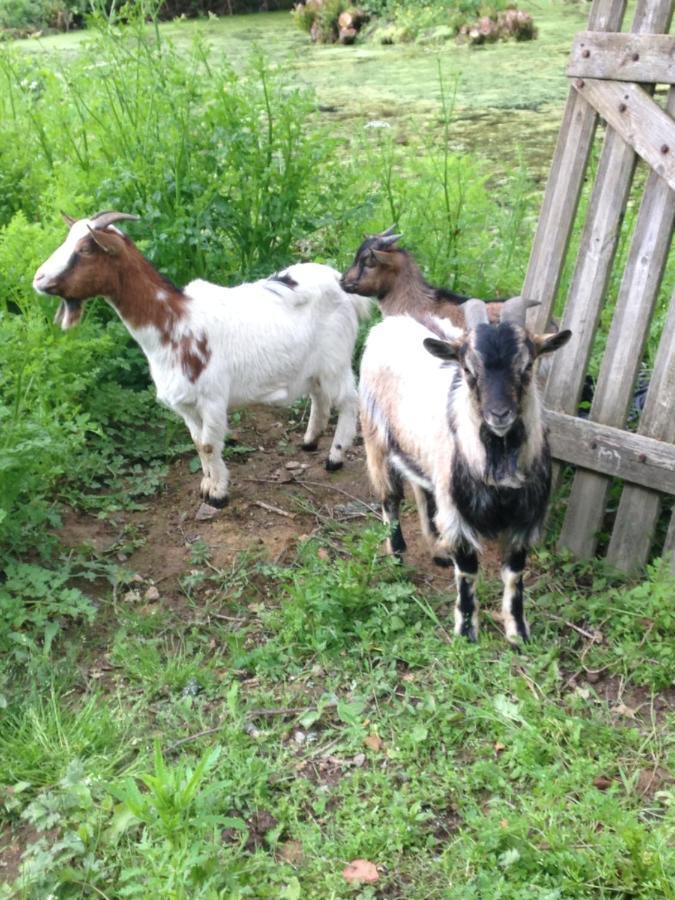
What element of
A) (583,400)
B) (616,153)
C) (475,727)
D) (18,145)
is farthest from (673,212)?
(18,145)

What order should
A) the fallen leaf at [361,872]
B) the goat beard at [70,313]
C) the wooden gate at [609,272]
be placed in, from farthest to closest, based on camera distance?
the goat beard at [70,313] < the wooden gate at [609,272] < the fallen leaf at [361,872]

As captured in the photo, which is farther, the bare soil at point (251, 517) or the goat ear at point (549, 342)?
the bare soil at point (251, 517)

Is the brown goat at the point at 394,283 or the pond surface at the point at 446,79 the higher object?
the pond surface at the point at 446,79

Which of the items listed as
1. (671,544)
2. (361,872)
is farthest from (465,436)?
(361,872)

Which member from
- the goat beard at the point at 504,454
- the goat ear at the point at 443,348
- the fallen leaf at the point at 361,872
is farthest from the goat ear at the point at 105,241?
the fallen leaf at the point at 361,872

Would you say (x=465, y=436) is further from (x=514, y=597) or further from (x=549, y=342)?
(x=514, y=597)

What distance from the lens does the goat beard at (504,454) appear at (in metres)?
3.35

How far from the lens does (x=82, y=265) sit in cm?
→ 432

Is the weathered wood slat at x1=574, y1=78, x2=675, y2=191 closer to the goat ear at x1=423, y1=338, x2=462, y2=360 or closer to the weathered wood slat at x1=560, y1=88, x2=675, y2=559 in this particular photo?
the weathered wood slat at x1=560, y1=88, x2=675, y2=559

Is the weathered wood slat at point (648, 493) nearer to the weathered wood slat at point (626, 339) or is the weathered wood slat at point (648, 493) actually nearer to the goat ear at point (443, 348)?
the weathered wood slat at point (626, 339)

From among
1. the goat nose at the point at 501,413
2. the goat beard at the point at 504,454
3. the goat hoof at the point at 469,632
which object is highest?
the goat nose at the point at 501,413

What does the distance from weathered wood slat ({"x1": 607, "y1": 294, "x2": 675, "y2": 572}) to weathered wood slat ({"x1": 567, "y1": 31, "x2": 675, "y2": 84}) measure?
0.87 m

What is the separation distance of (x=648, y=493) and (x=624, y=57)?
1.74 meters

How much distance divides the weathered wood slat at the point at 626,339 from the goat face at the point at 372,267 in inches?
66.1
